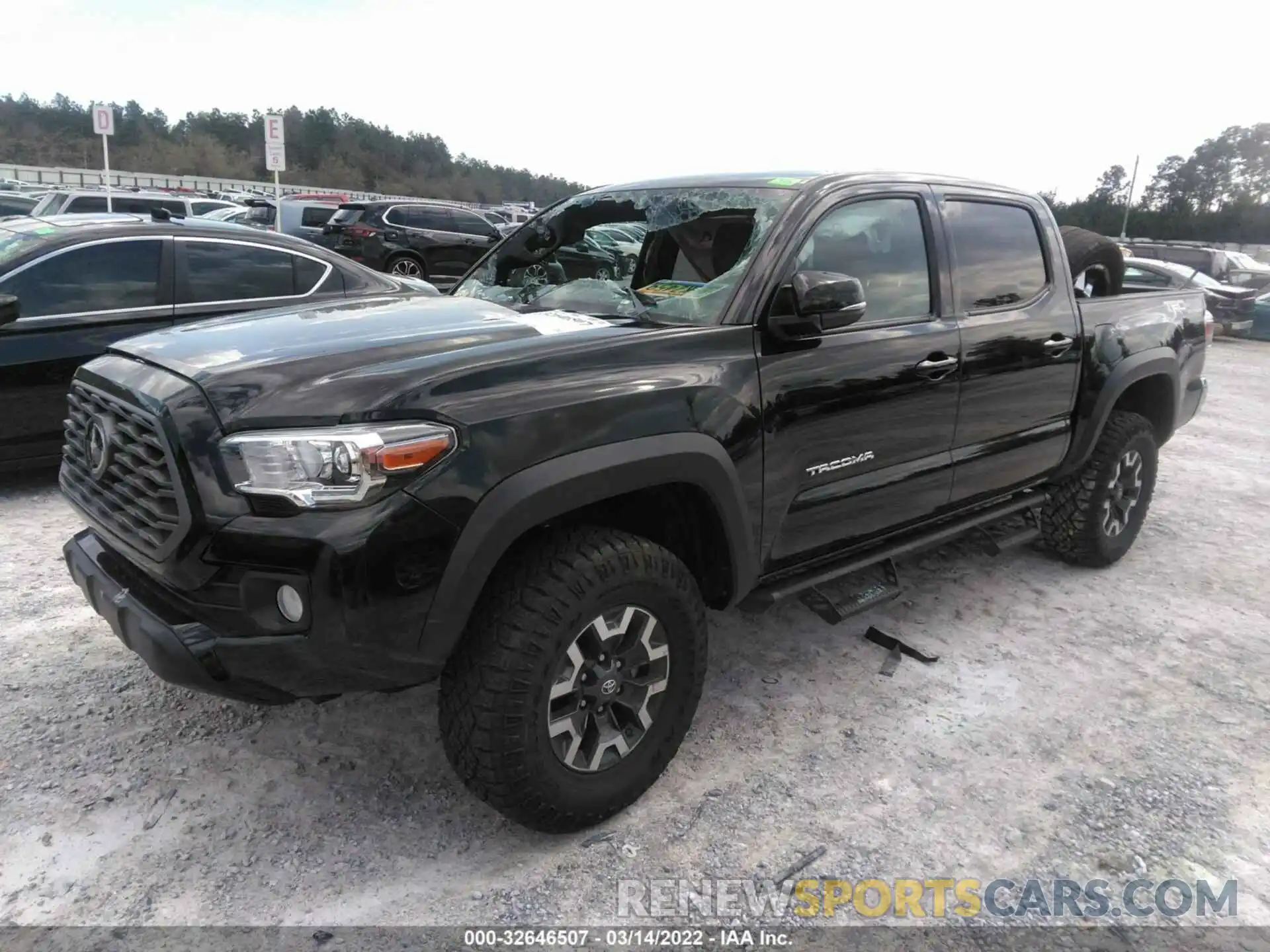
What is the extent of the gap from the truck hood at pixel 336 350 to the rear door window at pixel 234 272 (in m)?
2.82

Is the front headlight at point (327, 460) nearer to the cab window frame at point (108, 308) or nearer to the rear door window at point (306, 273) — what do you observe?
the cab window frame at point (108, 308)

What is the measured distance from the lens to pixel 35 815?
2551 mm

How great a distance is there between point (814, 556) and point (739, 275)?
3.42 ft

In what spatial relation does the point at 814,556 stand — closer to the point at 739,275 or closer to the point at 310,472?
the point at 739,275

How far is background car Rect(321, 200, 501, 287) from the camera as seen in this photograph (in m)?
15.5

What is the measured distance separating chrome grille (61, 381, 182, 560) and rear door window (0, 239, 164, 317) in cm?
285

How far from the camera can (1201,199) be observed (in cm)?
5759

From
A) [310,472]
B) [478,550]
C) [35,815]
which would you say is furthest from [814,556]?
[35,815]

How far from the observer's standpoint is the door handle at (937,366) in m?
3.34

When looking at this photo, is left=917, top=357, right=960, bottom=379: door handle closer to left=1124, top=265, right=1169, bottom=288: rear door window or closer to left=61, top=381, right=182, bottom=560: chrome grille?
left=61, top=381, right=182, bottom=560: chrome grille

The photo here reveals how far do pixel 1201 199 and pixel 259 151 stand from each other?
258 feet

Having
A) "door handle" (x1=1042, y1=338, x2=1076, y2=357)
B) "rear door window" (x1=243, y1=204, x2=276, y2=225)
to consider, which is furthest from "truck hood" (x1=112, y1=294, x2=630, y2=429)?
"rear door window" (x1=243, y1=204, x2=276, y2=225)

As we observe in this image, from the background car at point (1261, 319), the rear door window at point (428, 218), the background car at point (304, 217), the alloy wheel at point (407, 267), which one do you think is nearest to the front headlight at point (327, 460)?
the alloy wheel at point (407, 267)

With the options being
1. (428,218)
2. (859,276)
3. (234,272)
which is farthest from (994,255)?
(428,218)
